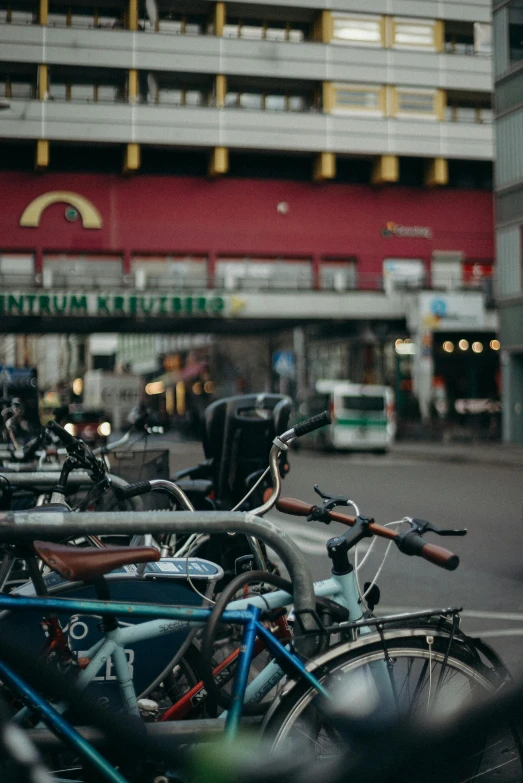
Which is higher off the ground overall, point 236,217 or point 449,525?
point 236,217

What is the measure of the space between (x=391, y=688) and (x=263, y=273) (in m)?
24.5

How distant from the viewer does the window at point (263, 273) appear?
21.7m

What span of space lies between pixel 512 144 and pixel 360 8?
76.0 feet

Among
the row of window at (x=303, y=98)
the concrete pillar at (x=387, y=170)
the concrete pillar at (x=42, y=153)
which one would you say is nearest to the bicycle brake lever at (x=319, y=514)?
the concrete pillar at (x=42, y=153)

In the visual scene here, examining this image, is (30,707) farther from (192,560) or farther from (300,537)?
(300,537)

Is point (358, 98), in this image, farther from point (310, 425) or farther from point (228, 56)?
point (310, 425)

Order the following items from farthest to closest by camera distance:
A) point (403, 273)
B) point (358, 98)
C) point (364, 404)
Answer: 1. point (403, 273)
2. point (364, 404)
3. point (358, 98)

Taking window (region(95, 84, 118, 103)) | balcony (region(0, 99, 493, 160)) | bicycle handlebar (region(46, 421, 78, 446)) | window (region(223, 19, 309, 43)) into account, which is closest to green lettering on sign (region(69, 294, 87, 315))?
balcony (region(0, 99, 493, 160))

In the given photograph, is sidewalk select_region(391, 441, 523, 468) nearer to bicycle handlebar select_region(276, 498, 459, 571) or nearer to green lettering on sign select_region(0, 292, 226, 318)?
green lettering on sign select_region(0, 292, 226, 318)

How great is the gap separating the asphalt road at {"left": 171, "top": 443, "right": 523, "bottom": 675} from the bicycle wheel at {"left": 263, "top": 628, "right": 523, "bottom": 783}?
227 mm

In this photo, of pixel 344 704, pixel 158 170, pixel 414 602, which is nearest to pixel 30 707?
pixel 344 704

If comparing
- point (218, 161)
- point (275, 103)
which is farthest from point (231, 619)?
point (218, 161)

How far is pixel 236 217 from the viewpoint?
1455 centimetres

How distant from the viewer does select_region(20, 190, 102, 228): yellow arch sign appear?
208 inches
